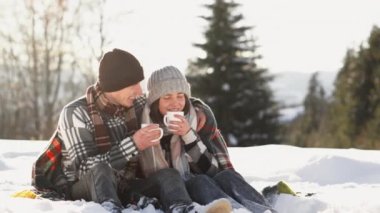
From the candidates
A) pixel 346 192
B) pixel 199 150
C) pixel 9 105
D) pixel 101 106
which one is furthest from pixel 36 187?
pixel 9 105

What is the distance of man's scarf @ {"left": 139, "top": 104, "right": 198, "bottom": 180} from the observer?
3346 mm

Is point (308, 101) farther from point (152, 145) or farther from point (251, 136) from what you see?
point (152, 145)

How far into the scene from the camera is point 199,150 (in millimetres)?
3510

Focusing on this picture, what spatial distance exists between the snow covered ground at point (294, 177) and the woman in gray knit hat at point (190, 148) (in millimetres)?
279

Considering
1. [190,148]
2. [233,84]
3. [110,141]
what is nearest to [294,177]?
[190,148]

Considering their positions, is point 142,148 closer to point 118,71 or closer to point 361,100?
point 118,71

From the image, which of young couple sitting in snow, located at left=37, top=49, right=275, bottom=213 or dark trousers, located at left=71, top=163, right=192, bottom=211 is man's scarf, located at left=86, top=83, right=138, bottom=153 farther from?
dark trousers, located at left=71, top=163, right=192, bottom=211

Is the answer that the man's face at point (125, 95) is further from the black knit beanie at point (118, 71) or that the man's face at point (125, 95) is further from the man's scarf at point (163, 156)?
the man's scarf at point (163, 156)

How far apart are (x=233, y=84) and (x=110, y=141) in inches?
871

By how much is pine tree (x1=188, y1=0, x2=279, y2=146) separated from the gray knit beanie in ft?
69.8

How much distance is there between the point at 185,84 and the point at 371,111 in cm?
1791

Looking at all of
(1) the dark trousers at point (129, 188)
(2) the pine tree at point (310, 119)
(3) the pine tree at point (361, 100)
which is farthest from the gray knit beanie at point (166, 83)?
(2) the pine tree at point (310, 119)

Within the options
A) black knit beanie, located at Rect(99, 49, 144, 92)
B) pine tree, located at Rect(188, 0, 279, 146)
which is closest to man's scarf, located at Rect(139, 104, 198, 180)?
black knit beanie, located at Rect(99, 49, 144, 92)

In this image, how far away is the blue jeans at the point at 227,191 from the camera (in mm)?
3176
